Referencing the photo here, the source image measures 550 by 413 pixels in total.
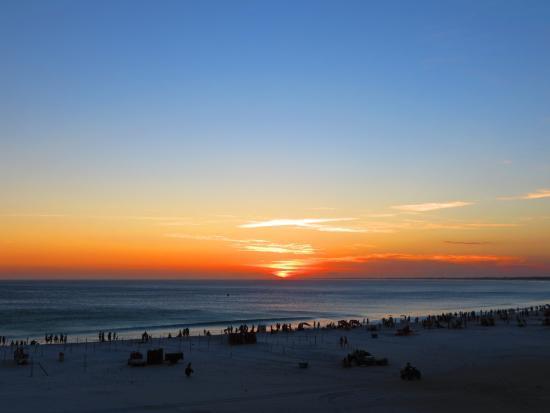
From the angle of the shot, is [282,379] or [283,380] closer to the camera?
[283,380]

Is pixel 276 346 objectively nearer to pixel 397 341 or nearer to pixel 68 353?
pixel 397 341

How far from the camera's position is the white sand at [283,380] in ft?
75.8

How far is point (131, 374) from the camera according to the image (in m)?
30.5

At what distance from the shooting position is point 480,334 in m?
52.0

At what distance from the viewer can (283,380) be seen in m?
28.8

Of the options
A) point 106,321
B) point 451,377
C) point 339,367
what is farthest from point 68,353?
point 106,321

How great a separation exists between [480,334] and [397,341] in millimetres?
10532

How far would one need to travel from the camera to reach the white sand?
23.1 meters

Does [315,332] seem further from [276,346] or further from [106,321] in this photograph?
[106,321]

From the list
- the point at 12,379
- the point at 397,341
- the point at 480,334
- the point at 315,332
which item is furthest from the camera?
the point at 315,332

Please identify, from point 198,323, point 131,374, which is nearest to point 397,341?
point 131,374

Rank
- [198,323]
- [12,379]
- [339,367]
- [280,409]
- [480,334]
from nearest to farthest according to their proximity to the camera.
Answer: [280,409] < [12,379] < [339,367] < [480,334] < [198,323]

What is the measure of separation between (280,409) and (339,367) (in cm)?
1176

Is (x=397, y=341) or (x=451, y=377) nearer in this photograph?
(x=451, y=377)
